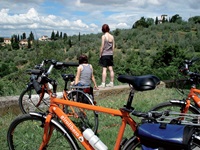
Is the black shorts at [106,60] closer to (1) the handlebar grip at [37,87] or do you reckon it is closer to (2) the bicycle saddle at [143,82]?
(1) the handlebar grip at [37,87]

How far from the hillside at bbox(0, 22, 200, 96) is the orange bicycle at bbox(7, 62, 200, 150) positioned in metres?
0.94

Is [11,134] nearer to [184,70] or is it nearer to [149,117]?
[149,117]

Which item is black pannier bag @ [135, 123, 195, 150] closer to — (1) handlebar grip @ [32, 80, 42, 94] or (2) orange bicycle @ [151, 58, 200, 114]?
(1) handlebar grip @ [32, 80, 42, 94]

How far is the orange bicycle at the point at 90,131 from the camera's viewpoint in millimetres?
2355

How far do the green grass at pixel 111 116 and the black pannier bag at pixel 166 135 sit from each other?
1651 mm

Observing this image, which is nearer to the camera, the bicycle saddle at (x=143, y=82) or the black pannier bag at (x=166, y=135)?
the black pannier bag at (x=166, y=135)

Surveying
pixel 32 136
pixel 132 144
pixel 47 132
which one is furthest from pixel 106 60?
pixel 132 144

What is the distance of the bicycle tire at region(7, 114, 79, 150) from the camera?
3084 mm

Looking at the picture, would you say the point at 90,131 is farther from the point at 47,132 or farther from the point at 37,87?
the point at 37,87

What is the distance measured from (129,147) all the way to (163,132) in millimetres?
510

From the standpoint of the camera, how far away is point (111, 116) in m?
5.87

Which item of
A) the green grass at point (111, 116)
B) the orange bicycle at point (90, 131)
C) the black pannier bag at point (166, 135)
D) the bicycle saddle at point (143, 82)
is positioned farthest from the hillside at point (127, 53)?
the black pannier bag at point (166, 135)

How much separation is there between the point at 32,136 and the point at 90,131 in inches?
48.5

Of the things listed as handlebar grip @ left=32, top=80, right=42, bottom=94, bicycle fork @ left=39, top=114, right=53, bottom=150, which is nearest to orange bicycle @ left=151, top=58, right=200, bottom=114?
bicycle fork @ left=39, top=114, right=53, bottom=150
